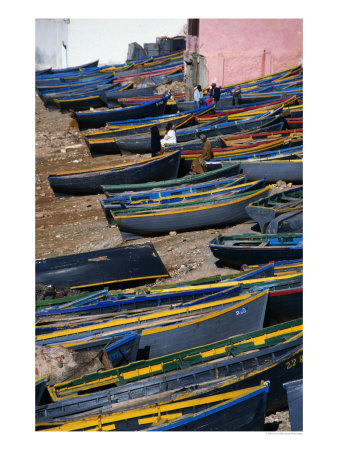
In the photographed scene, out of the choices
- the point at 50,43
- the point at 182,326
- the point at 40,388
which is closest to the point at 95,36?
the point at 50,43

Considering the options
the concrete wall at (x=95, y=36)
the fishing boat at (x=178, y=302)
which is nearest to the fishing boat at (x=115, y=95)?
the concrete wall at (x=95, y=36)

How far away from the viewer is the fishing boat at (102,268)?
38.3 feet

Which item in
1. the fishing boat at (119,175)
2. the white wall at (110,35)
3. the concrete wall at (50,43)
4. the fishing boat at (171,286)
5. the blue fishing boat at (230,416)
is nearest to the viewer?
the blue fishing boat at (230,416)

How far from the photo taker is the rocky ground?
41.5 ft

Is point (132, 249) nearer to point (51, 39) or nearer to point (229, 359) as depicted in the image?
point (229, 359)

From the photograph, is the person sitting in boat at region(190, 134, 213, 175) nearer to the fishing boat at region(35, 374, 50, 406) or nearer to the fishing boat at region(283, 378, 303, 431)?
the fishing boat at region(35, 374, 50, 406)

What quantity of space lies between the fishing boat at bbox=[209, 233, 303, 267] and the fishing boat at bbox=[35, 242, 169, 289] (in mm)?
1236

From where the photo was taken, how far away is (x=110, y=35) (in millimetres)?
34031

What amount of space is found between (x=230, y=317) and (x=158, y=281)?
2.95 m

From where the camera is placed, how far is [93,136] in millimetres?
20703

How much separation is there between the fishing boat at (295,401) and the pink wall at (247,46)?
18789 mm

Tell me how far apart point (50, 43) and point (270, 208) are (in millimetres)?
25955

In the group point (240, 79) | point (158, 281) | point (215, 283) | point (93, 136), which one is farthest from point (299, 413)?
point (240, 79)

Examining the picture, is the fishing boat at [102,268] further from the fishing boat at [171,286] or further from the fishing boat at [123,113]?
the fishing boat at [123,113]
